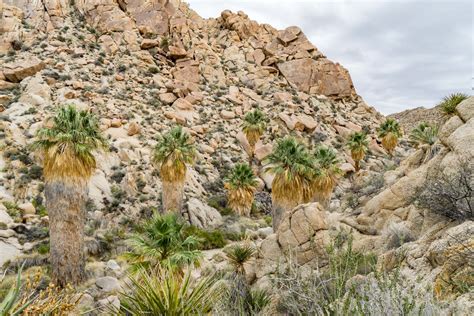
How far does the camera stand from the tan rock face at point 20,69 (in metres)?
42.1

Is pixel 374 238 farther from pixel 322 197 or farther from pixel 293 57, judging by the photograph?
pixel 293 57

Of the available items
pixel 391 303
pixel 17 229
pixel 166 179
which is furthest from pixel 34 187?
pixel 391 303

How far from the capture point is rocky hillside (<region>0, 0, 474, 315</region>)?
15.5 m

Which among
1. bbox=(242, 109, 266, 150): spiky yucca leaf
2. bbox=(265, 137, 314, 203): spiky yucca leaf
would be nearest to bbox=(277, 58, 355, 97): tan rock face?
bbox=(242, 109, 266, 150): spiky yucca leaf

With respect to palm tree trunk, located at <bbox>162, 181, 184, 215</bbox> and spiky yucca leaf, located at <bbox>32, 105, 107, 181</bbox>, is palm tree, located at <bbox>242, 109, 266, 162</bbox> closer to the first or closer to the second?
palm tree trunk, located at <bbox>162, 181, 184, 215</bbox>

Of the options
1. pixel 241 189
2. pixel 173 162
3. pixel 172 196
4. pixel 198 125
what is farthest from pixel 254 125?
pixel 172 196

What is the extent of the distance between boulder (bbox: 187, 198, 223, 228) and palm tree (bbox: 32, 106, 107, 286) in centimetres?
1406

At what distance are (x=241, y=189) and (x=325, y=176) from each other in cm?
907

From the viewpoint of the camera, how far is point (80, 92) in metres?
43.0

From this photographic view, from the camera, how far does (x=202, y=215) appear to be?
32.0 meters

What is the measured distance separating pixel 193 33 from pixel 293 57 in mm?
18957

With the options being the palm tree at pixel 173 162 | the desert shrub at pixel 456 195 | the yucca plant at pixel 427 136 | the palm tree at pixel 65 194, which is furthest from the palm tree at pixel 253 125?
the desert shrub at pixel 456 195

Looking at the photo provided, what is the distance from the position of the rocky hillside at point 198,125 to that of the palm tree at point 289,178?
3.25m

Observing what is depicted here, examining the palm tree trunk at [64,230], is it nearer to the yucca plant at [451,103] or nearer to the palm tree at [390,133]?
the yucca plant at [451,103]
